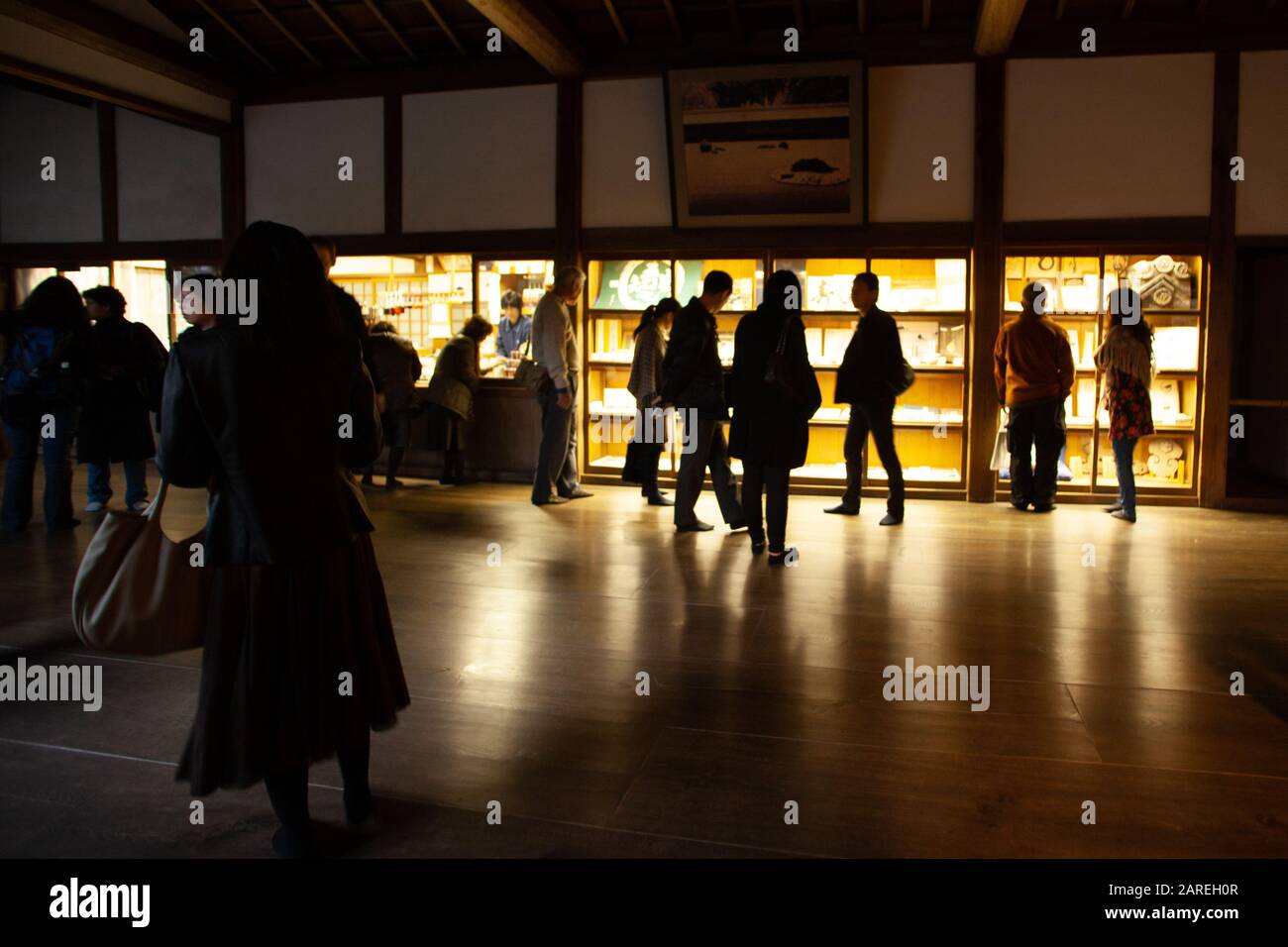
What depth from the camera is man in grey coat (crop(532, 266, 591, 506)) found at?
7.47m

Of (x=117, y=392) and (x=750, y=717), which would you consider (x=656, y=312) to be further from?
(x=750, y=717)

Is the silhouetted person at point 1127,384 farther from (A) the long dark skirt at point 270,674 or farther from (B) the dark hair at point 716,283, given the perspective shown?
(A) the long dark skirt at point 270,674

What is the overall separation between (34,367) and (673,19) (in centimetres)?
545

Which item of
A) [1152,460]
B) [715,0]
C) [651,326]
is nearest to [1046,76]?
[715,0]

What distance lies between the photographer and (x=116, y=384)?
6.40 metres

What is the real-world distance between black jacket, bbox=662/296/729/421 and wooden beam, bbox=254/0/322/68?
5.11 m

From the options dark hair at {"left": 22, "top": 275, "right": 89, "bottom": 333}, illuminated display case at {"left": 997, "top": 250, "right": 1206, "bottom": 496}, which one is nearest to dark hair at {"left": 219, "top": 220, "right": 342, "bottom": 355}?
dark hair at {"left": 22, "top": 275, "right": 89, "bottom": 333}

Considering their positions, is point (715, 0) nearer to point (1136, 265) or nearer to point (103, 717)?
point (1136, 265)

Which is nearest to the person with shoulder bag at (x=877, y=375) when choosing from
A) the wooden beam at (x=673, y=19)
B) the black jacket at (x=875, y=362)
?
the black jacket at (x=875, y=362)

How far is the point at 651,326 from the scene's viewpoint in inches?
287

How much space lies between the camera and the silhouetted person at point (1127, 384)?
278 inches

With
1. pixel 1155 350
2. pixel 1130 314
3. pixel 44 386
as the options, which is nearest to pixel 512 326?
pixel 44 386

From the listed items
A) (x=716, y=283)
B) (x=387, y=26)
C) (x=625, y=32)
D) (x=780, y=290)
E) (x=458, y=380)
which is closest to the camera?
(x=780, y=290)
